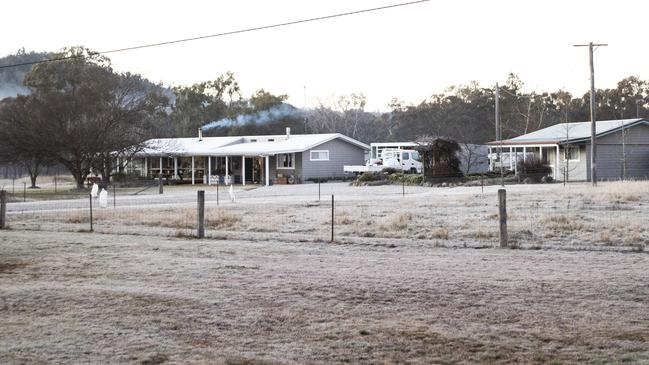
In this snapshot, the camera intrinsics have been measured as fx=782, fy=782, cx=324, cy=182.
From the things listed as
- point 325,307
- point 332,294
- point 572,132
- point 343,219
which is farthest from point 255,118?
point 325,307

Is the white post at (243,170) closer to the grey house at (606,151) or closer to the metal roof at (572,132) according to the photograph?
the metal roof at (572,132)

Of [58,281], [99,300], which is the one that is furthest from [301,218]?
[99,300]

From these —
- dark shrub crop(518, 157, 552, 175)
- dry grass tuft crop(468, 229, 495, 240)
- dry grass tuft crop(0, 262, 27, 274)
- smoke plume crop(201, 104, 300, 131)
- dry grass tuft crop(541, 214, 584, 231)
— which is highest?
smoke plume crop(201, 104, 300, 131)

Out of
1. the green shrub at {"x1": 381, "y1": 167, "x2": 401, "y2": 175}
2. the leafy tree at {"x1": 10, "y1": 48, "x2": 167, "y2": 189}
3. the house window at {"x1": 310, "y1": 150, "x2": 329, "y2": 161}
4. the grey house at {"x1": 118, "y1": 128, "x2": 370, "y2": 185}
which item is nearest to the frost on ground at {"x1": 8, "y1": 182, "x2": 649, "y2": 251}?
the leafy tree at {"x1": 10, "y1": 48, "x2": 167, "y2": 189}

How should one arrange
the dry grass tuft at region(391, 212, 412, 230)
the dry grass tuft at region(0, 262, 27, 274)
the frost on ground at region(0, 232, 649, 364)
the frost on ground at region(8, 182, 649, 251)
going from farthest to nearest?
the dry grass tuft at region(391, 212, 412, 230)
the frost on ground at region(8, 182, 649, 251)
the dry grass tuft at region(0, 262, 27, 274)
the frost on ground at region(0, 232, 649, 364)

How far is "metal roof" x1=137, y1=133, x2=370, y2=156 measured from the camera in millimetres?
54219

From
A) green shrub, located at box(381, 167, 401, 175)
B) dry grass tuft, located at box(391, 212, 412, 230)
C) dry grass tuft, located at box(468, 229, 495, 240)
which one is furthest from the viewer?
green shrub, located at box(381, 167, 401, 175)

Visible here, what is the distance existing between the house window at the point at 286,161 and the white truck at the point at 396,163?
3.71 meters

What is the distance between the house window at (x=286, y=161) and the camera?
179ft

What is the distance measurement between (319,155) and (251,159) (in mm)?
5880

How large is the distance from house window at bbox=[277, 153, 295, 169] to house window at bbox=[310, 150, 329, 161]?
1.36m

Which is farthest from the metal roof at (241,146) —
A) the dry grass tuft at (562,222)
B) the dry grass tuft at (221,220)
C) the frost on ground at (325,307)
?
→ the frost on ground at (325,307)

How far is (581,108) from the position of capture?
7569cm

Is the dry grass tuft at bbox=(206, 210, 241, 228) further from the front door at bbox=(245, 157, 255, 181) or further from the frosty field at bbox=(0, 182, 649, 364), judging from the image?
the front door at bbox=(245, 157, 255, 181)
